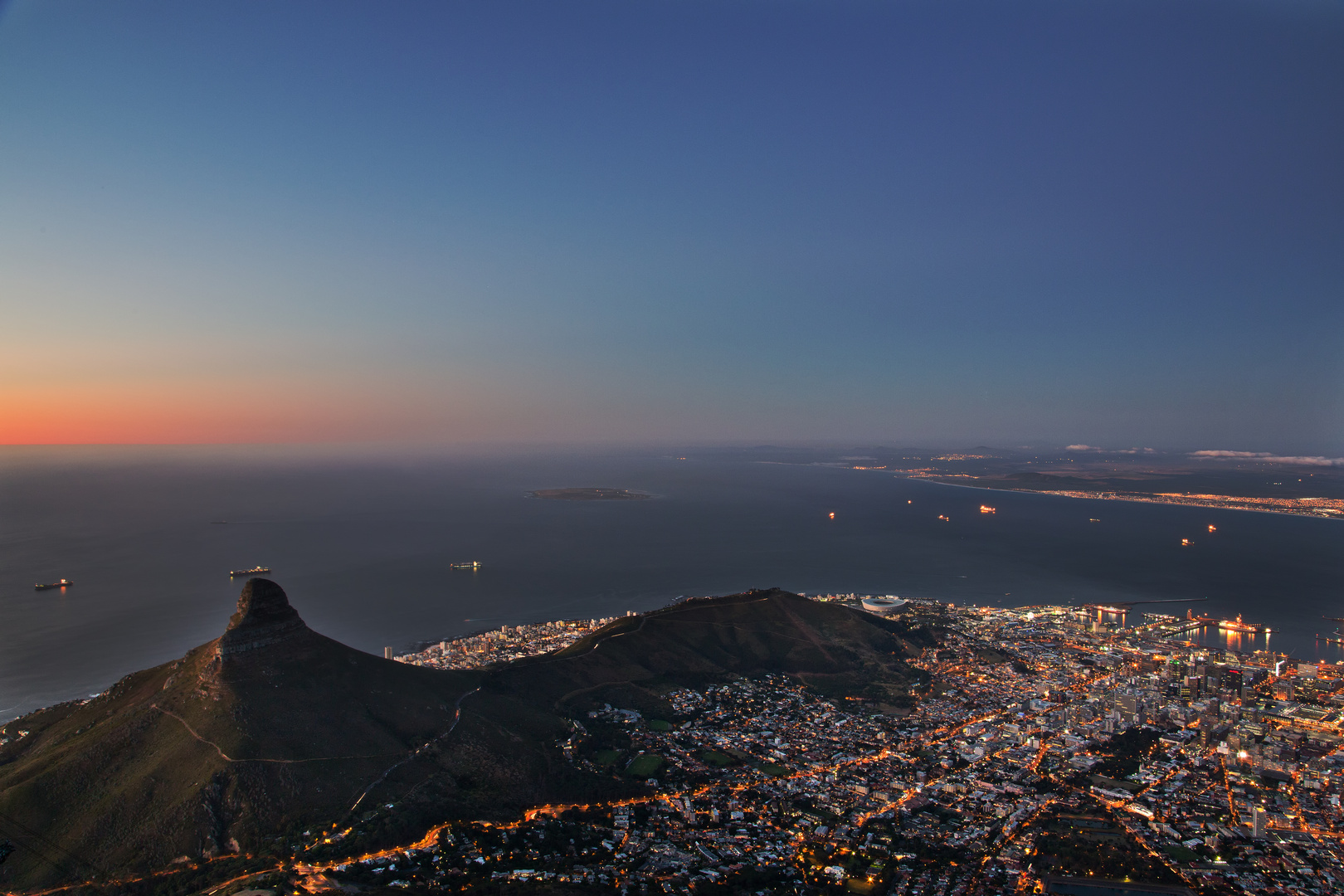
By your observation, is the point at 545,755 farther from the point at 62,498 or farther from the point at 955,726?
the point at 62,498

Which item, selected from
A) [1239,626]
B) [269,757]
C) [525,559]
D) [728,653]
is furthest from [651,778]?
[525,559]

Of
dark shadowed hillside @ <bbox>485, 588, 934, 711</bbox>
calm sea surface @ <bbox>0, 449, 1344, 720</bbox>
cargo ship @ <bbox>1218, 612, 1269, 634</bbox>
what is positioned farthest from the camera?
cargo ship @ <bbox>1218, 612, 1269, 634</bbox>

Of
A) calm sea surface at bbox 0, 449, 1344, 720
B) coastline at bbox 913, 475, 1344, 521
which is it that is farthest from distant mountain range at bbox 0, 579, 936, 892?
coastline at bbox 913, 475, 1344, 521

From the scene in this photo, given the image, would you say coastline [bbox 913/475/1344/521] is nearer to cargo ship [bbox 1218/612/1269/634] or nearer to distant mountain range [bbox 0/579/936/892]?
cargo ship [bbox 1218/612/1269/634]

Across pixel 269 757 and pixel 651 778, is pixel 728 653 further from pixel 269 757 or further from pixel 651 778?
pixel 269 757

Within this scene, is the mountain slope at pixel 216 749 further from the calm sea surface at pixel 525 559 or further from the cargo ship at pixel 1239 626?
the cargo ship at pixel 1239 626

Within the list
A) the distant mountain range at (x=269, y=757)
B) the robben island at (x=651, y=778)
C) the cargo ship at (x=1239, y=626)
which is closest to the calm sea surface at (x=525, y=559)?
the cargo ship at (x=1239, y=626)
